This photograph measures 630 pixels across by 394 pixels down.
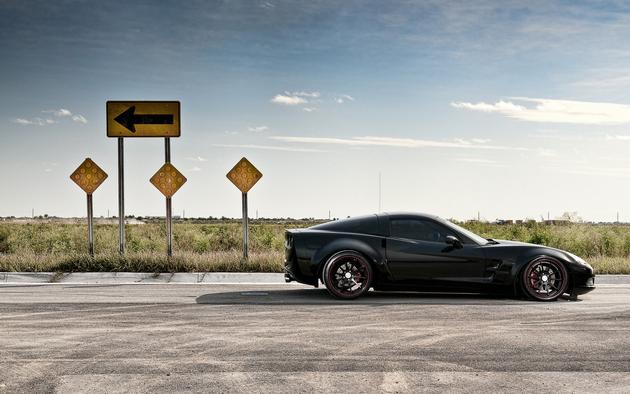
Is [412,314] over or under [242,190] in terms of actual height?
under

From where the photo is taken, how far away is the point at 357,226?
12523mm

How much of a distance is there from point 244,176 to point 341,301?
6.99 m

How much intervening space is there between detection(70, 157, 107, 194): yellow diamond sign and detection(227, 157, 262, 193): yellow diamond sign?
318cm

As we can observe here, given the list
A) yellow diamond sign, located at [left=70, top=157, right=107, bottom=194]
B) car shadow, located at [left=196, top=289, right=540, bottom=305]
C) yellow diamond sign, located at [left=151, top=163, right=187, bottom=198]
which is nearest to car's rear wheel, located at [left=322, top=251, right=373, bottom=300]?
car shadow, located at [left=196, top=289, right=540, bottom=305]

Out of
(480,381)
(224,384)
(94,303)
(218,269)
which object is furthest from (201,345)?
(218,269)

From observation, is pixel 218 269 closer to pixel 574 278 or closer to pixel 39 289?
pixel 39 289

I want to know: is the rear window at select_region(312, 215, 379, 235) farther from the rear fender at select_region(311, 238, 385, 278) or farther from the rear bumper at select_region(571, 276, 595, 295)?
the rear bumper at select_region(571, 276, 595, 295)

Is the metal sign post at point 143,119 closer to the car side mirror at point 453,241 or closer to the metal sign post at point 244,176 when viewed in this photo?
the metal sign post at point 244,176

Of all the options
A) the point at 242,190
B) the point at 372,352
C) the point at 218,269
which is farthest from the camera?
the point at 242,190

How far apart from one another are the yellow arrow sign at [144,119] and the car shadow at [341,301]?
22.3 feet

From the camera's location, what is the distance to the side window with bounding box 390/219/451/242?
12445 mm

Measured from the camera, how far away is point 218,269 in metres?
17.2

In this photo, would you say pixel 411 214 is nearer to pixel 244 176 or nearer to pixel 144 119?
pixel 244 176

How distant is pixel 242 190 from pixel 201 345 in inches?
406
